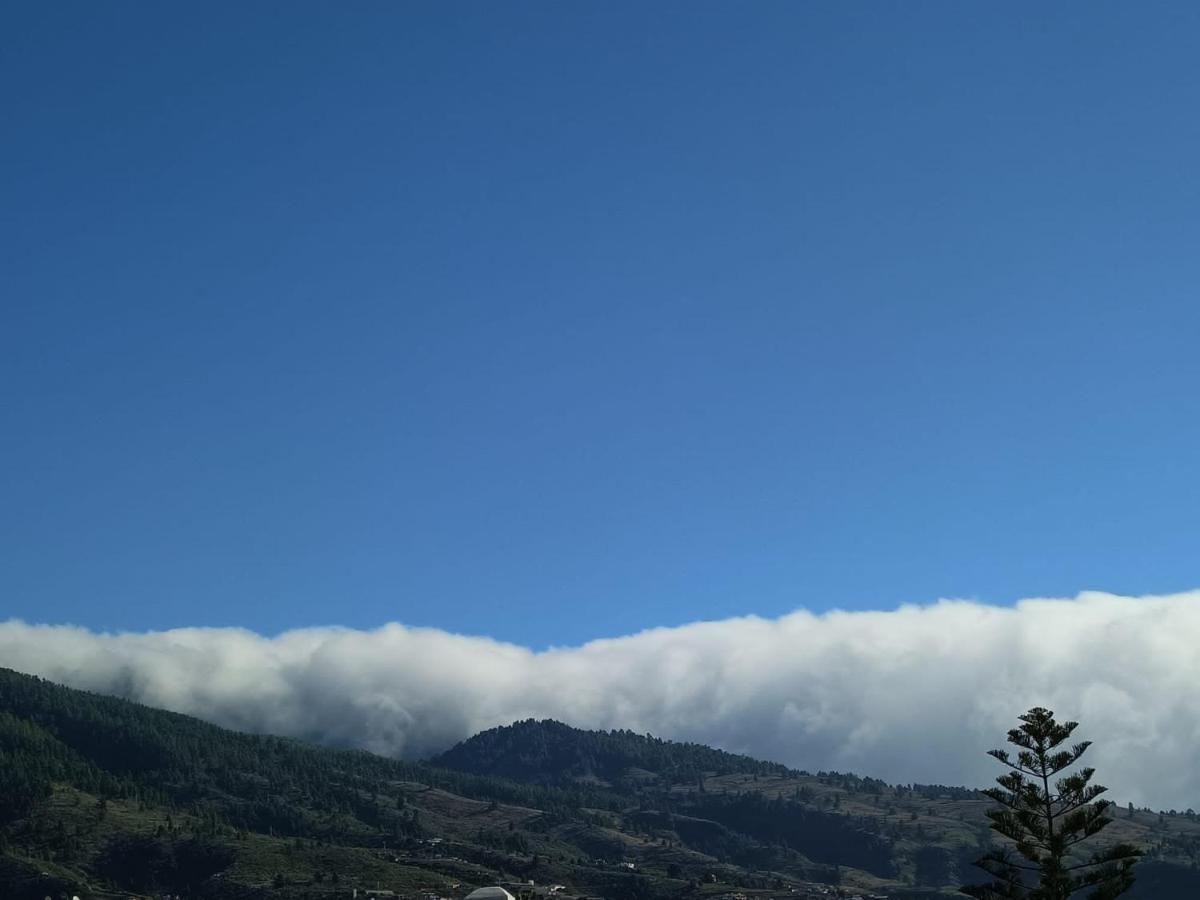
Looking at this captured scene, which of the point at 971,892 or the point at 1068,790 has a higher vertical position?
the point at 1068,790

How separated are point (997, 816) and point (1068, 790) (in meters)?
5.70

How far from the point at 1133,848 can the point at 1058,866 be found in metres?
6.70

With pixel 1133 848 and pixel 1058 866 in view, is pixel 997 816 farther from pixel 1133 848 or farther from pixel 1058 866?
pixel 1133 848

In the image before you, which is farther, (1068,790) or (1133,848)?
(1133,848)

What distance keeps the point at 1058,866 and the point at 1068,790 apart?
5.84 metres

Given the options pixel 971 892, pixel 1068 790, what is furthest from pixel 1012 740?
pixel 971 892

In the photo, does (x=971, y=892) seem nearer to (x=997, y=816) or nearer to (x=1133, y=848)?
(x=997, y=816)

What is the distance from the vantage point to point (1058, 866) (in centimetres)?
7894

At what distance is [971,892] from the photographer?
7781 cm

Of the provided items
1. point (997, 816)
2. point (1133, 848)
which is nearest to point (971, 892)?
point (997, 816)

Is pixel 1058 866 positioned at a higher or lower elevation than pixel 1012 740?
lower

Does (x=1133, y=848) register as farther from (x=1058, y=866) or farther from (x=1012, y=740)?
(x=1012, y=740)

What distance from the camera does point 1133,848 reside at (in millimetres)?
81938

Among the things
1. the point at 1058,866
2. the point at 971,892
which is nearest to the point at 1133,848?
the point at 1058,866
